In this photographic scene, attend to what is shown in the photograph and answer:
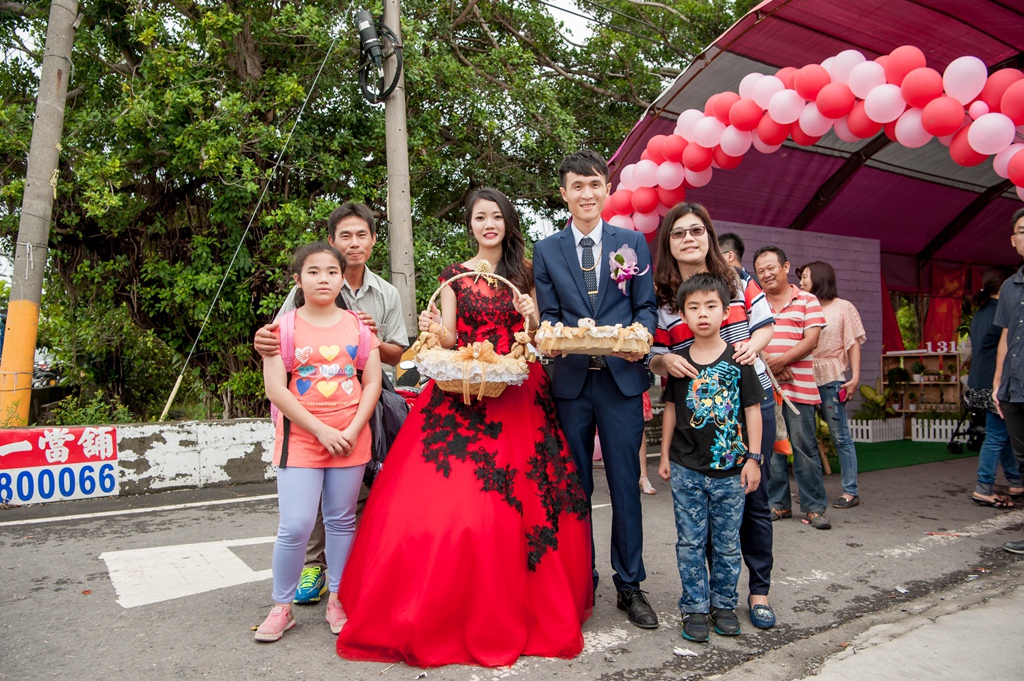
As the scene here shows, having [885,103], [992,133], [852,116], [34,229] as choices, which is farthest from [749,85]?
[34,229]

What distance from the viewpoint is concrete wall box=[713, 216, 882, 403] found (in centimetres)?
951

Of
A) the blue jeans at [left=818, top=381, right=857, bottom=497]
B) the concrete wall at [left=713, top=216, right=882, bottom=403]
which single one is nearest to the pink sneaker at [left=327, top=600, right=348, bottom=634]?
the blue jeans at [left=818, top=381, right=857, bottom=497]

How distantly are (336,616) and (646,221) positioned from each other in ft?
17.6

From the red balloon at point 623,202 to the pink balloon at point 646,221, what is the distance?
0.37 feet

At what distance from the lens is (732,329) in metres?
3.37

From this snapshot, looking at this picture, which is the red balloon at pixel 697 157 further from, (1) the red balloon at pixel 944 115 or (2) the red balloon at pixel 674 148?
(1) the red balloon at pixel 944 115

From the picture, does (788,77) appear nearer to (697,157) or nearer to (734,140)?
(734,140)

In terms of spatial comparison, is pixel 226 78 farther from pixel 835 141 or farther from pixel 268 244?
pixel 835 141

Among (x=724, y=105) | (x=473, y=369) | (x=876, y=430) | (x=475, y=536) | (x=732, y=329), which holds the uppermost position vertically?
(x=724, y=105)

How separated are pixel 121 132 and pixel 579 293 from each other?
6994 mm

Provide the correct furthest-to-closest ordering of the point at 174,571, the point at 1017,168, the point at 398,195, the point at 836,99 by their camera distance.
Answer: the point at 398,195, the point at 836,99, the point at 1017,168, the point at 174,571

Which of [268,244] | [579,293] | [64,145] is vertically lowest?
[579,293]

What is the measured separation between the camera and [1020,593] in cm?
353

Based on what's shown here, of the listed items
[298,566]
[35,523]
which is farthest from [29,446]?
[298,566]
